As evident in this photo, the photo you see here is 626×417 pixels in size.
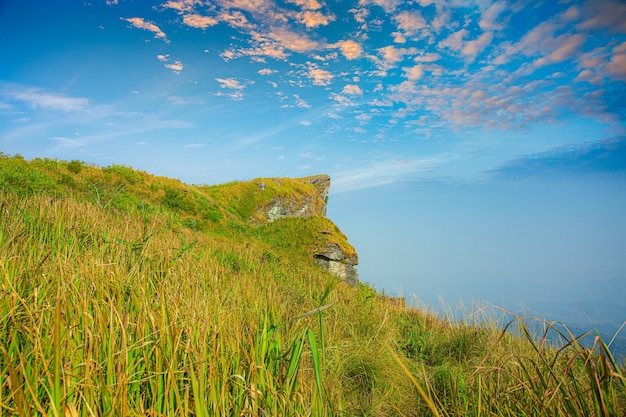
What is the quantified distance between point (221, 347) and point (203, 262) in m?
4.16

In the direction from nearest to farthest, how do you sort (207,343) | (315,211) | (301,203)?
(207,343)
(301,203)
(315,211)

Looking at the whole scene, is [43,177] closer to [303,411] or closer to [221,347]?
[221,347]

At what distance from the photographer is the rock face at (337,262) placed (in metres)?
18.3

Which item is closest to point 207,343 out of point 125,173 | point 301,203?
point 125,173

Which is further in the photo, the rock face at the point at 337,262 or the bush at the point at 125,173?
the rock face at the point at 337,262

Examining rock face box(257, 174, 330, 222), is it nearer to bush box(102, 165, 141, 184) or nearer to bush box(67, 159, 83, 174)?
bush box(102, 165, 141, 184)

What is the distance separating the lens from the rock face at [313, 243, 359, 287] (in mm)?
18328

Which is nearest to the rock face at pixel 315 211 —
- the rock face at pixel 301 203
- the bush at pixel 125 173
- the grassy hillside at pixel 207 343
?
the rock face at pixel 301 203

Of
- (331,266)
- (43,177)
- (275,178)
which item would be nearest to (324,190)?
(275,178)

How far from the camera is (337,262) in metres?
18.7

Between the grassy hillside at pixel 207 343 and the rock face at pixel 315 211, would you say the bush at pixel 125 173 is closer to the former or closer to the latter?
the grassy hillside at pixel 207 343

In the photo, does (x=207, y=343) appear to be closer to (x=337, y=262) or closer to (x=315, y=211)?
(x=337, y=262)

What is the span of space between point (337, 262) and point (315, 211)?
1099 centimetres

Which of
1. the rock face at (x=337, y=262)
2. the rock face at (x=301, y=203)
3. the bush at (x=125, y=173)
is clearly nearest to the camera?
the bush at (x=125, y=173)
